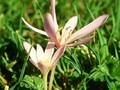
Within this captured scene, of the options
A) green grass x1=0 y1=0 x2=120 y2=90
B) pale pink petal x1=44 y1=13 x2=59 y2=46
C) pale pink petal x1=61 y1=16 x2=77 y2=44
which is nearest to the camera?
pale pink petal x1=44 y1=13 x2=59 y2=46

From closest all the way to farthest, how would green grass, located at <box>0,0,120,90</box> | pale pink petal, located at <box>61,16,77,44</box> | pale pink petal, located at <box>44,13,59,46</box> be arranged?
pale pink petal, located at <box>44,13,59,46</box> → pale pink petal, located at <box>61,16,77,44</box> → green grass, located at <box>0,0,120,90</box>

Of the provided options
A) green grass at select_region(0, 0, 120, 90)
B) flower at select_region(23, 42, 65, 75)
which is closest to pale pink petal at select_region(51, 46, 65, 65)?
flower at select_region(23, 42, 65, 75)

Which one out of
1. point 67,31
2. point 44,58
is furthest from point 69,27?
point 44,58

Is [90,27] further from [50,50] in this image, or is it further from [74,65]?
[74,65]

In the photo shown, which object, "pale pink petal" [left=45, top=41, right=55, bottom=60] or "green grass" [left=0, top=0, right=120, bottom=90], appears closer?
"pale pink petal" [left=45, top=41, right=55, bottom=60]

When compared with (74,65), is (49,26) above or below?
above

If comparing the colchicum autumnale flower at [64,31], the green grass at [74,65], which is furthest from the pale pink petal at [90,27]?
the green grass at [74,65]

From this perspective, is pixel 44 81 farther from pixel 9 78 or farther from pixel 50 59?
pixel 9 78

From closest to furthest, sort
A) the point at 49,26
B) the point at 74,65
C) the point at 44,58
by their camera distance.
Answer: the point at 49,26
the point at 44,58
the point at 74,65

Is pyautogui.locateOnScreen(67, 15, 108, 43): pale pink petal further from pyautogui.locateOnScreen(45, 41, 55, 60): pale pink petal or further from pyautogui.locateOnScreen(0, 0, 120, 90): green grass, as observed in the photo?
pyautogui.locateOnScreen(0, 0, 120, 90): green grass

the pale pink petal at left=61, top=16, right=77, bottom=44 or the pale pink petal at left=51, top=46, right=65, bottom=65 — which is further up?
the pale pink petal at left=61, top=16, right=77, bottom=44

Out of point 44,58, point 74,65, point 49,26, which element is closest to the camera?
point 49,26

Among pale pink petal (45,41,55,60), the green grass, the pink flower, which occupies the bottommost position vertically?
the green grass
